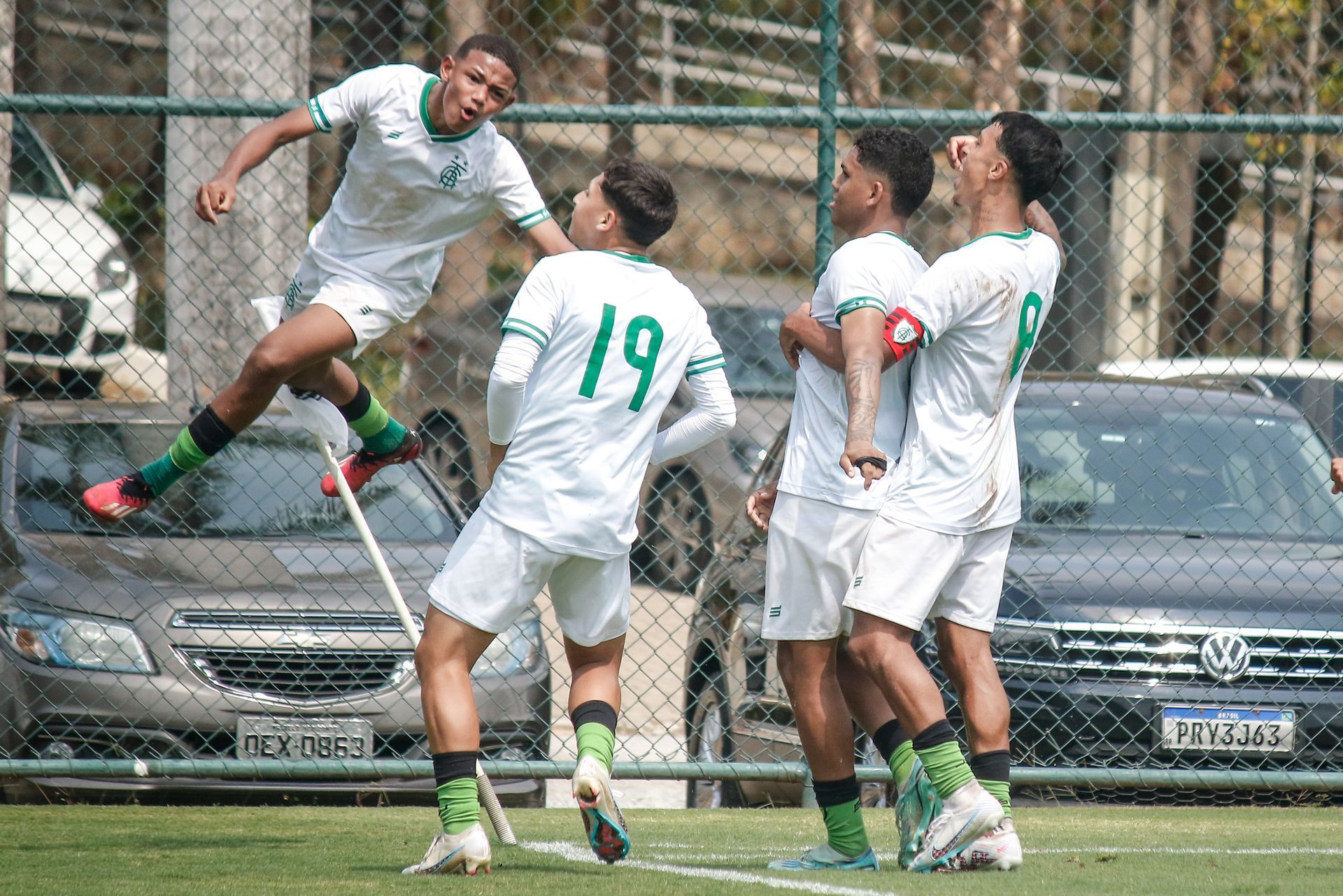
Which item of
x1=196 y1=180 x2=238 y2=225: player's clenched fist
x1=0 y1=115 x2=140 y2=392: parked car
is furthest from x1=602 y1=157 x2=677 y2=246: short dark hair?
x1=0 y1=115 x2=140 y2=392: parked car

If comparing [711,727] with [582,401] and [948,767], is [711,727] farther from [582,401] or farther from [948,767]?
[582,401]

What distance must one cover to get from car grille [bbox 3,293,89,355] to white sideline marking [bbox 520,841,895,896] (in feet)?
21.1

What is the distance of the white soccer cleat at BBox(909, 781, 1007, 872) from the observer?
170 inches

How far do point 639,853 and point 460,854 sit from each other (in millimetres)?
948

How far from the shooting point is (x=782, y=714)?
6.14 m

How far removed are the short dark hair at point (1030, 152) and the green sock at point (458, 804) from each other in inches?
86.6

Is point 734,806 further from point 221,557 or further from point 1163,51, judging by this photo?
point 1163,51

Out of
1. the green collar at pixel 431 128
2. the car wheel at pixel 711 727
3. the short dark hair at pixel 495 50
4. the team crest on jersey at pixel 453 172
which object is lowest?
the car wheel at pixel 711 727

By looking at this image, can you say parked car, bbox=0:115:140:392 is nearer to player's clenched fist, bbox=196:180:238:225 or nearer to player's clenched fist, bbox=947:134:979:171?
player's clenched fist, bbox=196:180:238:225

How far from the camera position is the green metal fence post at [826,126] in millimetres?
6059

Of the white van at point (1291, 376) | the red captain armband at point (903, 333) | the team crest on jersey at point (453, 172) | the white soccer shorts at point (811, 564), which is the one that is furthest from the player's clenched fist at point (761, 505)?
the white van at point (1291, 376)

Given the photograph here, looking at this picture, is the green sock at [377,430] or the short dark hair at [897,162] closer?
the short dark hair at [897,162]

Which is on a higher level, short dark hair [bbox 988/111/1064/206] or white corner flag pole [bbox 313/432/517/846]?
short dark hair [bbox 988/111/1064/206]

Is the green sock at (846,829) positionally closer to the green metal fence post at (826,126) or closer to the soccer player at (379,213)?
the soccer player at (379,213)
